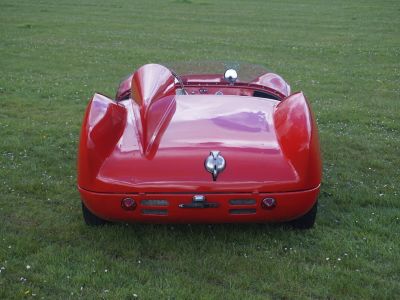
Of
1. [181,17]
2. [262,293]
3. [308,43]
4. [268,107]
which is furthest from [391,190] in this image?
[181,17]

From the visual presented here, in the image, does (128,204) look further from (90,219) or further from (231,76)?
(231,76)

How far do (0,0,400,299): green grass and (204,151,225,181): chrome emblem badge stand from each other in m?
0.53

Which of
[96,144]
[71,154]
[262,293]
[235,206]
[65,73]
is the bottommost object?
[65,73]

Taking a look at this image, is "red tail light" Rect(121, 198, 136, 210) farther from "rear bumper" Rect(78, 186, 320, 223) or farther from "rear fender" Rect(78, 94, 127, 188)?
"rear fender" Rect(78, 94, 127, 188)

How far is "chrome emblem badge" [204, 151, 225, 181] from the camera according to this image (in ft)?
10.8

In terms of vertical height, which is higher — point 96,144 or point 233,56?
point 96,144

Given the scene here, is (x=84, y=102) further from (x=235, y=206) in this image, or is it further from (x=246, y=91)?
(x=235, y=206)

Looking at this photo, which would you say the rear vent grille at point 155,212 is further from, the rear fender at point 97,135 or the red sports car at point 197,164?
the rear fender at point 97,135

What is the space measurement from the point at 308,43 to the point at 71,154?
9.28 m

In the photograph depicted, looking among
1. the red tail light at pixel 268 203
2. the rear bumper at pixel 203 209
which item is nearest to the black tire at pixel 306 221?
the rear bumper at pixel 203 209

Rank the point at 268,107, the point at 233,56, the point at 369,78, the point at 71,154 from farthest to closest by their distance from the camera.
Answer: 1. the point at 233,56
2. the point at 369,78
3. the point at 71,154
4. the point at 268,107

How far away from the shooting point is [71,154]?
17.8 ft

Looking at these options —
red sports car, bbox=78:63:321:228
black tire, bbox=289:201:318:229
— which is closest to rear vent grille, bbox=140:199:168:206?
red sports car, bbox=78:63:321:228

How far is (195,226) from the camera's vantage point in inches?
151
